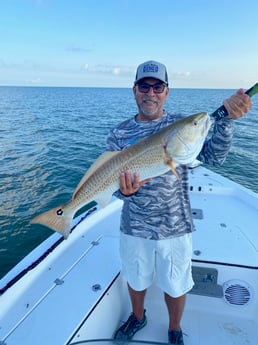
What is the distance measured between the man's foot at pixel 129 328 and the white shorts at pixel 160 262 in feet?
2.03

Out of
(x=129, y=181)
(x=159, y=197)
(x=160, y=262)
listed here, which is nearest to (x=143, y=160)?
(x=129, y=181)

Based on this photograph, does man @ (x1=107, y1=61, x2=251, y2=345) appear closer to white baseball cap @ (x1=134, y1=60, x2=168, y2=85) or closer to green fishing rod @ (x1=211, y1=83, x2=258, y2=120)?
white baseball cap @ (x1=134, y1=60, x2=168, y2=85)

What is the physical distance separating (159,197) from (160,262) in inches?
26.6

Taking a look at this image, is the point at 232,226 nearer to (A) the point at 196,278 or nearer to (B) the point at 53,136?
(A) the point at 196,278

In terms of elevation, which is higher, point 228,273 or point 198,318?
point 228,273

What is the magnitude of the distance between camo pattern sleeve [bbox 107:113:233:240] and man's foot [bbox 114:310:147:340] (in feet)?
3.94

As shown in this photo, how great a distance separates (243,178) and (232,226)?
8.68m

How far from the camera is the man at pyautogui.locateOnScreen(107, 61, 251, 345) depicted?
100 inches

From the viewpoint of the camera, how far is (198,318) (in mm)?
3467

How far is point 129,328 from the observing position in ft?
10.3

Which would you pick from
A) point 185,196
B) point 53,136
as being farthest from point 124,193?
point 53,136

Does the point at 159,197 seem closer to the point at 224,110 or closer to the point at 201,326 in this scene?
the point at 224,110

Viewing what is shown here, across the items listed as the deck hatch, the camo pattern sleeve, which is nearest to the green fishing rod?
the camo pattern sleeve

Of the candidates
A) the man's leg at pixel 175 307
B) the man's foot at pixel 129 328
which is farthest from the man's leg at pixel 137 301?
the man's leg at pixel 175 307
